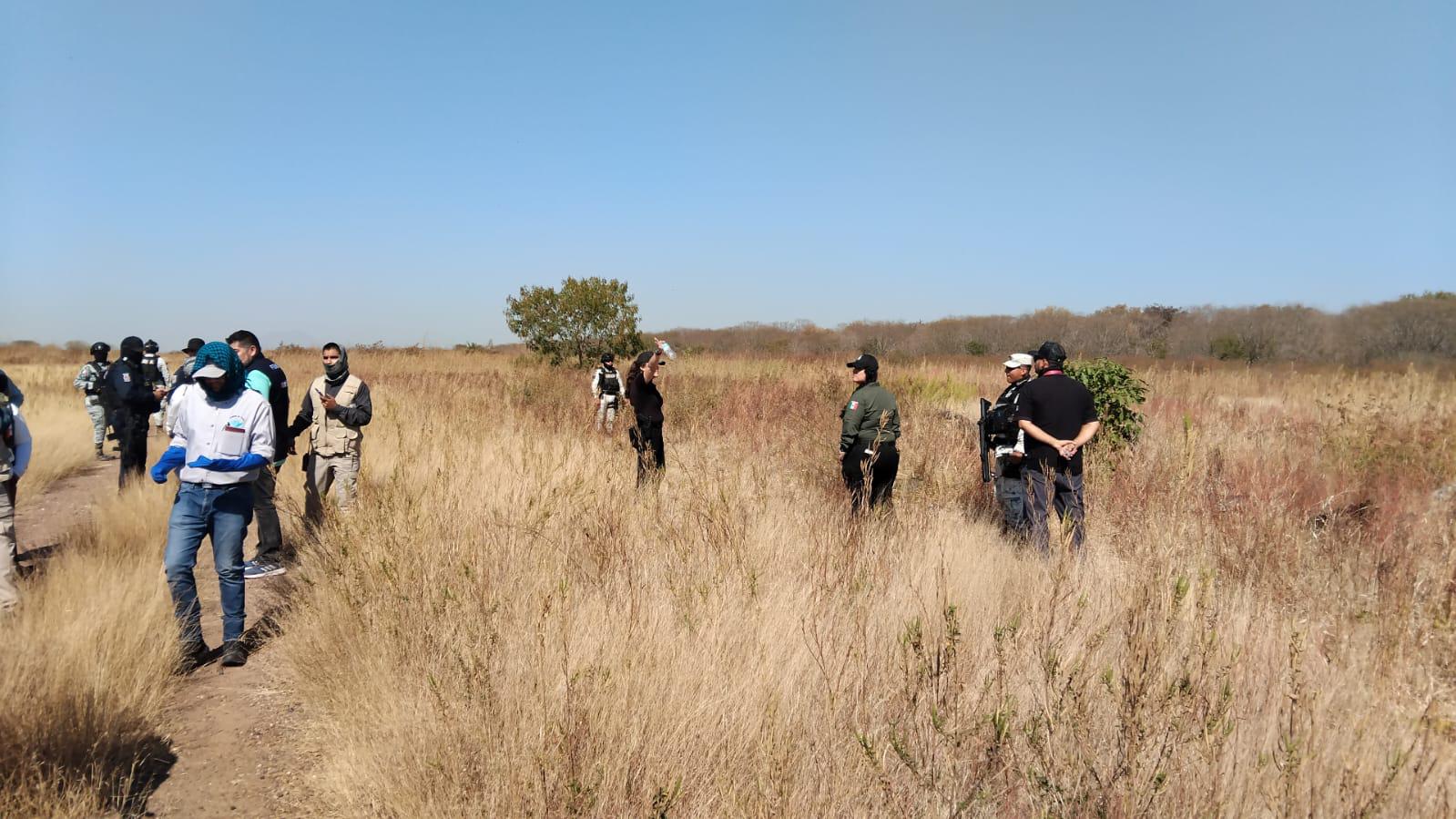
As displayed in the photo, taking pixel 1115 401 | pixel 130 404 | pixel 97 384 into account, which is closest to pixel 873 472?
pixel 1115 401

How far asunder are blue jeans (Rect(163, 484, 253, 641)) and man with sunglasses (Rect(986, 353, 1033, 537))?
16.5 feet

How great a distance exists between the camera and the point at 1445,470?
273 inches

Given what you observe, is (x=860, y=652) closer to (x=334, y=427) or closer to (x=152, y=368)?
(x=334, y=427)

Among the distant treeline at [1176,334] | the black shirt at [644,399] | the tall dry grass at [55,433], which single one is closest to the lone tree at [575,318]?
the distant treeline at [1176,334]

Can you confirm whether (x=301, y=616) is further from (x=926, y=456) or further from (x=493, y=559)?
(x=926, y=456)

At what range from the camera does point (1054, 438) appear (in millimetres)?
4992

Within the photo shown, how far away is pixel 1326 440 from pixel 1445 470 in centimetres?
122

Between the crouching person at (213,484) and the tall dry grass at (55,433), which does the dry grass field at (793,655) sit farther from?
the tall dry grass at (55,433)

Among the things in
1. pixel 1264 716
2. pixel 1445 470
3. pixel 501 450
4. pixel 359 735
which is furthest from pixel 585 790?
pixel 1445 470

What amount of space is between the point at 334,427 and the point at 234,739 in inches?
128

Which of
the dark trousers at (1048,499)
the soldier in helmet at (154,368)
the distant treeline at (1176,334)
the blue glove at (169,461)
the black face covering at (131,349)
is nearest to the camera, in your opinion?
the blue glove at (169,461)

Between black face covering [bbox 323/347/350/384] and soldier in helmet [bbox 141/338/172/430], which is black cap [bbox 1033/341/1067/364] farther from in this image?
soldier in helmet [bbox 141/338/172/430]

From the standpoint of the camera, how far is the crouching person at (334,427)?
587cm

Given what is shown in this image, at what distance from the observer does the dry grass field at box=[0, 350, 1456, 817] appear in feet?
7.50
